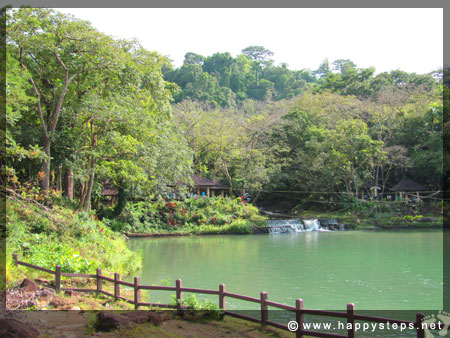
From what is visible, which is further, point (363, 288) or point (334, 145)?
point (334, 145)

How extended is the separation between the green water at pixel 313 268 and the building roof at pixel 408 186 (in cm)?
665

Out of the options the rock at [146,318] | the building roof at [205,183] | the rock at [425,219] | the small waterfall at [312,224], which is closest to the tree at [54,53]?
the rock at [146,318]

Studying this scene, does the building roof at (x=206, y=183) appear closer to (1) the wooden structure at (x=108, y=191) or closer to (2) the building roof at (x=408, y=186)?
(1) the wooden structure at (x=108, y=191)

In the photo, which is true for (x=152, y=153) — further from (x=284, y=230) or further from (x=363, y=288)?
(x=284, y=230)

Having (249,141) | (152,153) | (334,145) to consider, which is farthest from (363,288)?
(249,141)

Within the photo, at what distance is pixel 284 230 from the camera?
25.3 m

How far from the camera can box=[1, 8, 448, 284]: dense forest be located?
12242mm

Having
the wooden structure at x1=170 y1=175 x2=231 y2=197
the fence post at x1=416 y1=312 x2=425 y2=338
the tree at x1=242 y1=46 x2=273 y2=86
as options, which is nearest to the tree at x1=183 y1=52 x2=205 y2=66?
the tree at x1=242 y1=46 x2=273 y2=86

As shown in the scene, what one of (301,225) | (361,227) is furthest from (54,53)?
(361,227)

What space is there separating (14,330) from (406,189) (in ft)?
92.4

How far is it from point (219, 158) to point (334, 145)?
8.41 meters

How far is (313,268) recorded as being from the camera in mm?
13375

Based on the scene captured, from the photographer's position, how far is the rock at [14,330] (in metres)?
4.33

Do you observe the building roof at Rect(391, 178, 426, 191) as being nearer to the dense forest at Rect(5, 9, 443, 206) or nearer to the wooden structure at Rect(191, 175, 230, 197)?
the dense forest at Rect(5, 9, 443, 206)
